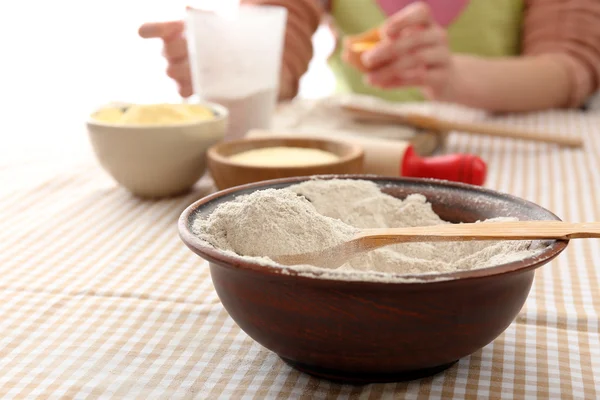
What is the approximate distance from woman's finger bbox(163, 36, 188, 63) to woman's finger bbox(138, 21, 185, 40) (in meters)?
0.02

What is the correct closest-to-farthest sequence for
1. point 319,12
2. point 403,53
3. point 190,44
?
point 190,44 → point 403,53 → point 319,12

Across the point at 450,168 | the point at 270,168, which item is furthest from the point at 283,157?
the point at 450,168

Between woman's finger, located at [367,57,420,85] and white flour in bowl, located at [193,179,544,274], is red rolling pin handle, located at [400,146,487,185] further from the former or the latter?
woman's finger, located at [367,57,420,85]

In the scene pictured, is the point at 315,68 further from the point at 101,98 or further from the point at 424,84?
the point at 424,84

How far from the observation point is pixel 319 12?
1.61m

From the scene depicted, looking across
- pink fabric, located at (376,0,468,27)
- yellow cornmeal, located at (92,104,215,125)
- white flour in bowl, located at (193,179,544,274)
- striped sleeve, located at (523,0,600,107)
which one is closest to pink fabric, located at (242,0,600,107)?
striped sleeve, located at (523,0,600,107)

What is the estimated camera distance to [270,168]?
2.37ft

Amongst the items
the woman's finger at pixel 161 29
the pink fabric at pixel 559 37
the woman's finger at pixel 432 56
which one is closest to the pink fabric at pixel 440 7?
the pink fabric at pixel 559 37

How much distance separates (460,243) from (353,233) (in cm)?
9

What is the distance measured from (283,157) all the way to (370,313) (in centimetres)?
47

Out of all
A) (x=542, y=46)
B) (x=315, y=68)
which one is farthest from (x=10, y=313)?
(x=315, y=68)

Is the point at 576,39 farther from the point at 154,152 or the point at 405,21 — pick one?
the point at 154,152

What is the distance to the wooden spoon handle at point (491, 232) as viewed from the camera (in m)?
0.41

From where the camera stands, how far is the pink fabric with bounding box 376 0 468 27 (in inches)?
68.4
